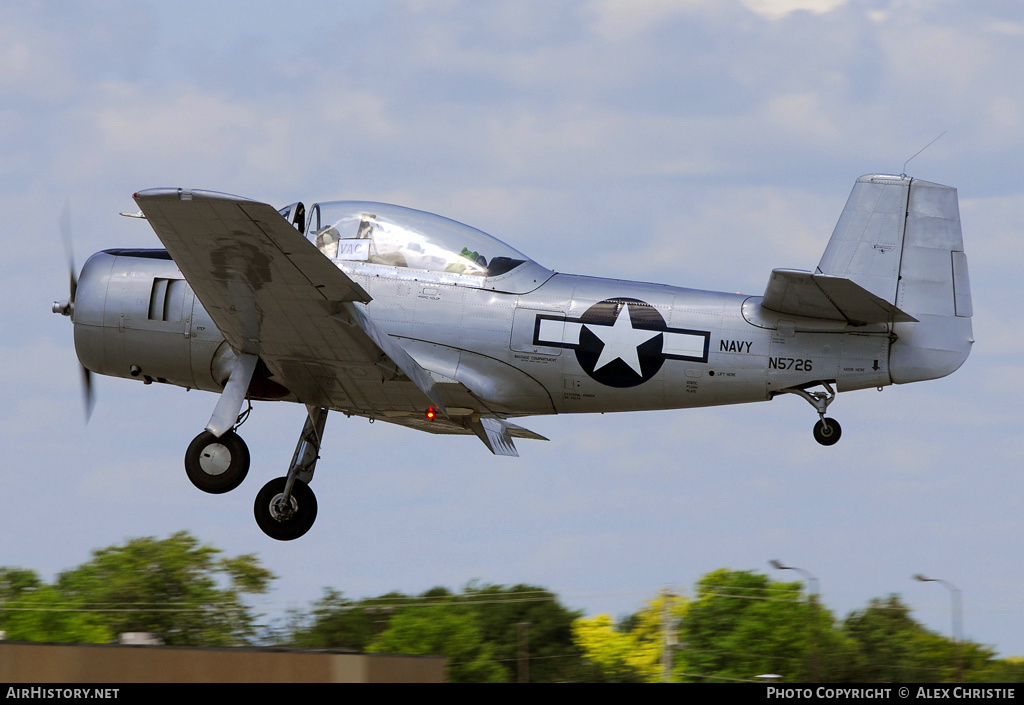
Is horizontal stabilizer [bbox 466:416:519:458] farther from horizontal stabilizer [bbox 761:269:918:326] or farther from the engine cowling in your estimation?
horizontal stabilizer [bbox 761:269:918:326]

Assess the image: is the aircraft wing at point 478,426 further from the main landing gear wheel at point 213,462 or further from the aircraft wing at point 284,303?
Answer: the main landing gear wheel at point 213,462

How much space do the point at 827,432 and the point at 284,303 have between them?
442 cm

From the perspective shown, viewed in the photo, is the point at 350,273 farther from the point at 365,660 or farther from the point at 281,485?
the point at 365,660

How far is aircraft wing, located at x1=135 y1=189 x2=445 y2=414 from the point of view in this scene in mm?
8555

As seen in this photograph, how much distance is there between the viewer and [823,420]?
405 inches

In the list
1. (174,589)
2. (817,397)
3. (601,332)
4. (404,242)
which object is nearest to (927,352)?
(817,397)

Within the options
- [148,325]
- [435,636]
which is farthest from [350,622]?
[148,325]

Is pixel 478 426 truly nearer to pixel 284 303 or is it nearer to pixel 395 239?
pixel 395 239

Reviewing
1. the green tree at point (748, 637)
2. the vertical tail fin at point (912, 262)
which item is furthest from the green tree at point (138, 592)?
→ the vertical tail fin at point (912, 262)

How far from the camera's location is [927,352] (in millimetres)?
10352

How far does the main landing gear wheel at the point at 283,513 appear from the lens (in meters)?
11.1

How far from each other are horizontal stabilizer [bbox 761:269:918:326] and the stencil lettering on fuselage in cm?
68

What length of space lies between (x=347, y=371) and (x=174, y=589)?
31.0 feet

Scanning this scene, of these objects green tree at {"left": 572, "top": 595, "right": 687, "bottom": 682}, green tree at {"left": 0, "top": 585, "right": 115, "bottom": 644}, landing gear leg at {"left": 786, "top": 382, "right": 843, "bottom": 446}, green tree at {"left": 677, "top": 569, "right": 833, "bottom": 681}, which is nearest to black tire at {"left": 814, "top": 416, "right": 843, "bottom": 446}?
landing gear leg at {"left": 786, "top": 382, "right": 843, "bottom": 446}
